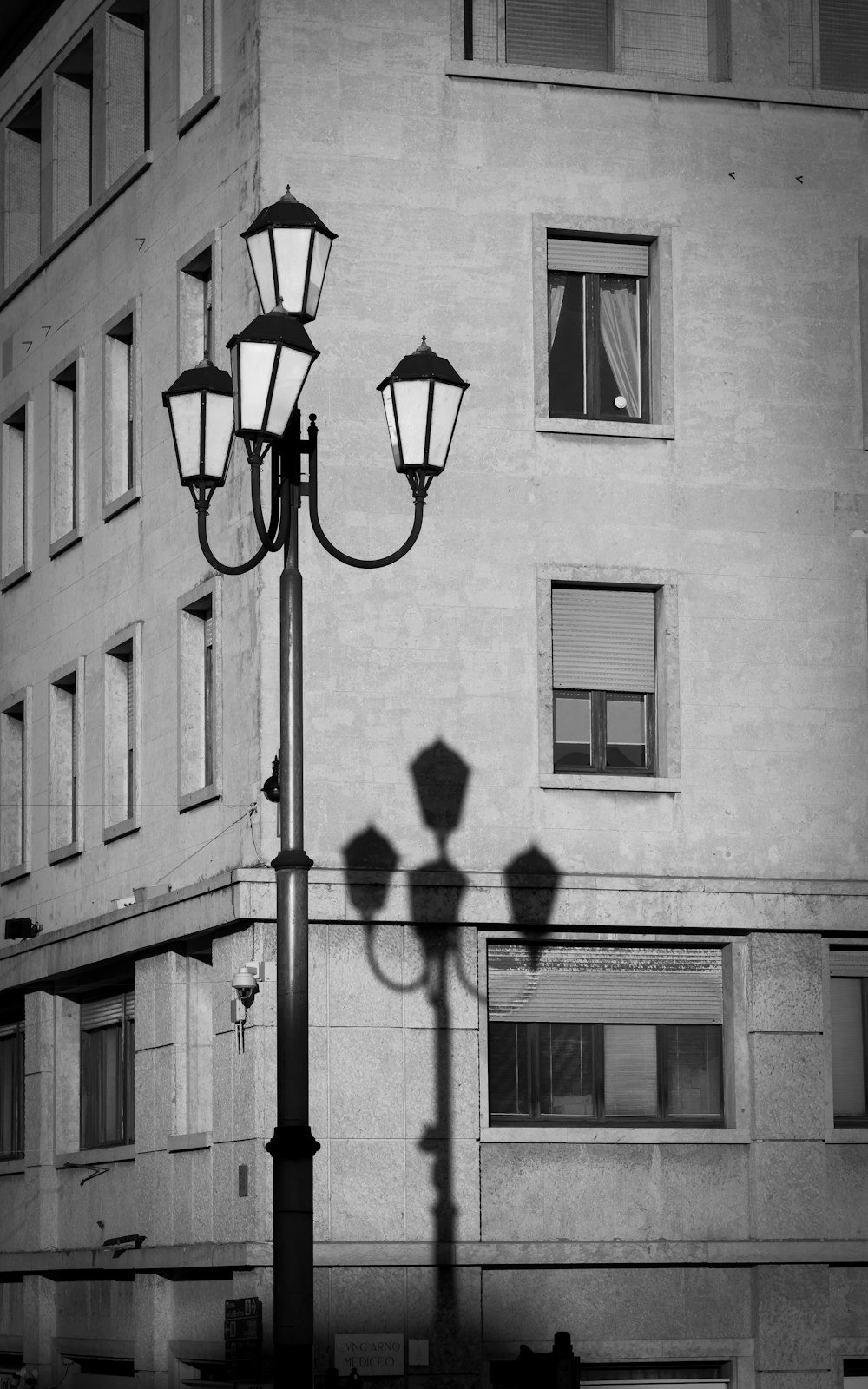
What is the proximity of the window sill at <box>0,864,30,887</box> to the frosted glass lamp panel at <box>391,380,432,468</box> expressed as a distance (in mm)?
16687

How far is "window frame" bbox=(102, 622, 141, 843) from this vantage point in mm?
29203

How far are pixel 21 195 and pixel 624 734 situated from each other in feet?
43.2

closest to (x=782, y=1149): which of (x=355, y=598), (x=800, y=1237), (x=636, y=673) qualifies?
(x=800, y=1237)

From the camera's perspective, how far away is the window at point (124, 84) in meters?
31.4

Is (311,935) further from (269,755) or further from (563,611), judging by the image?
(563,611)

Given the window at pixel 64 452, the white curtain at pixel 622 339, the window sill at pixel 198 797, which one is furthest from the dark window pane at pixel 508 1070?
the window at pixel 64 452

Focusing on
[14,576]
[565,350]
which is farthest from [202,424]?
[14,576]

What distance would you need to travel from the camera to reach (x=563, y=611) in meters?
26.6

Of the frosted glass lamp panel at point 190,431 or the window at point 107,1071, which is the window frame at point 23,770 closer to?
the window at point 107,1071

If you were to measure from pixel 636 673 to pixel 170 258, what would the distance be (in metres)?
6.98

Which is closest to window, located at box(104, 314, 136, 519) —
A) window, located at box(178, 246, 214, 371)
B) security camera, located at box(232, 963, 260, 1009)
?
window, located at box(178, 246, 214, 371)

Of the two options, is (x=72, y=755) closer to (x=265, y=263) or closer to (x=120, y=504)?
(x=120, y=504)

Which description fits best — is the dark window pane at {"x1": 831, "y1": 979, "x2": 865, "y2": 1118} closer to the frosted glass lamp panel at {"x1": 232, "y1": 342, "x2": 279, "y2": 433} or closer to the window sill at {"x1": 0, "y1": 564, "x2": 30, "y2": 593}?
the window sill at {"x1": 0, "y1": 564, "x2": 30, "y2": 593}

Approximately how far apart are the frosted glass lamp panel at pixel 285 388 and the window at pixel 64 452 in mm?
16015
